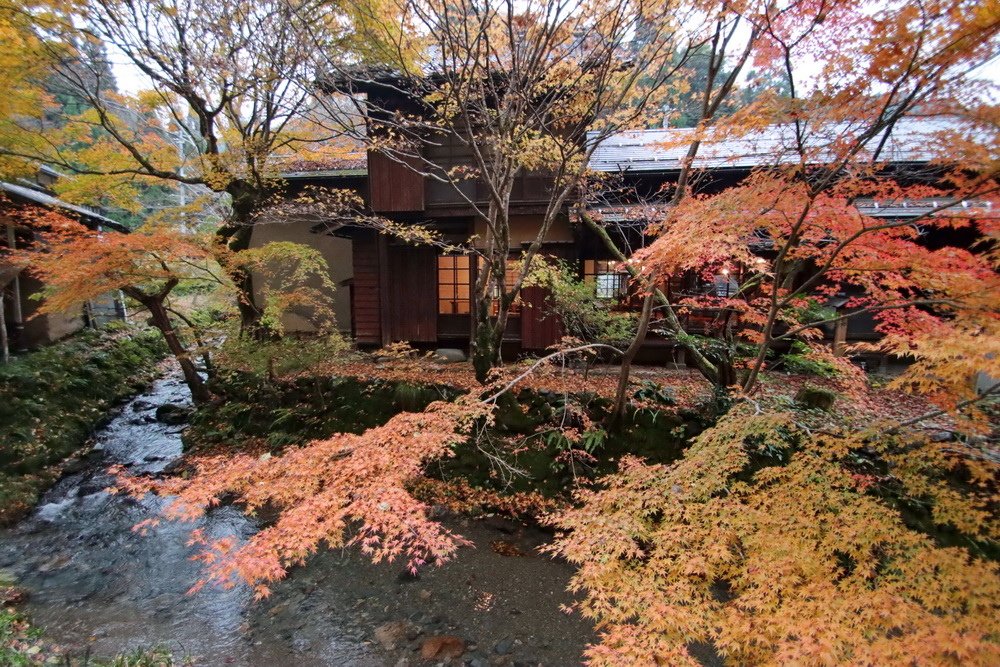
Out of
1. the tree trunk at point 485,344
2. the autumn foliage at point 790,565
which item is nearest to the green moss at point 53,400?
the tree trunk at point 485,344

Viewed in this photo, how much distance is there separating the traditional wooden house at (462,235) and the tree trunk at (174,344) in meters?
3.72

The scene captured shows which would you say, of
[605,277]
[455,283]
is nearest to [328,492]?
[455,283]

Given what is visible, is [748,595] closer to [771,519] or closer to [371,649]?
[771,519]

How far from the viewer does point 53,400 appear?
9695 mm

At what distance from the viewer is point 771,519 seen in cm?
417

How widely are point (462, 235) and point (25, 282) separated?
1234 centimetres

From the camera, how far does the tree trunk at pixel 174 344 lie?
946 cm

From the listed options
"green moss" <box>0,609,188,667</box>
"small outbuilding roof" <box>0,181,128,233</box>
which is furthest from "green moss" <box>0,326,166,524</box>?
"small outbuilding roof" <box>0,181,128,233</box>

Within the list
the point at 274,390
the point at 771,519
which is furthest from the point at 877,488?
the point at 274,390

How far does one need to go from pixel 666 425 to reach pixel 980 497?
152 inches

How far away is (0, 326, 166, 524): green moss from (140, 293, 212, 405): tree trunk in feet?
7.23

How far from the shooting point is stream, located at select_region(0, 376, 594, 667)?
5.15m

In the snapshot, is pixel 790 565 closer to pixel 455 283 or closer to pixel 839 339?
pixel 839 339

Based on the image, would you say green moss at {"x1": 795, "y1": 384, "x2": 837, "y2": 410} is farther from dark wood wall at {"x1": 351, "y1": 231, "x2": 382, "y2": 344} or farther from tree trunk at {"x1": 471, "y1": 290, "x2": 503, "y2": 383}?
dark wood wall at {"x1": 351, "y1": 231, "x2": 382, "y2": 344}
